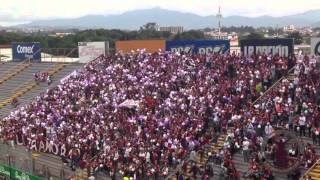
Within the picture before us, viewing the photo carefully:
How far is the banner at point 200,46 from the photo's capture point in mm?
33625

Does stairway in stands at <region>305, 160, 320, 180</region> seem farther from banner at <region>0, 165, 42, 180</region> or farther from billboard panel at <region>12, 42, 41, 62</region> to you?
billboard panel at <region>12, 42, 41, 62</region>

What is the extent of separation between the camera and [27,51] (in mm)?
48062

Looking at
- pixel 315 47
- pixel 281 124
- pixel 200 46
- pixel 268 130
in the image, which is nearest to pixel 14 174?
pixel 268 130

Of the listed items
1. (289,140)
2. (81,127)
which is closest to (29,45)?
(81,127)

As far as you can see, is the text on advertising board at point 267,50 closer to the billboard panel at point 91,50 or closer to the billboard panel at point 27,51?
the billboard panel at point 91,50

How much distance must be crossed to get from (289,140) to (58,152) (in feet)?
41.8

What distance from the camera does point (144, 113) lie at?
91.5 ft

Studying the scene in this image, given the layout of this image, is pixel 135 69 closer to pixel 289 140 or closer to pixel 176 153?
pixel 176 153

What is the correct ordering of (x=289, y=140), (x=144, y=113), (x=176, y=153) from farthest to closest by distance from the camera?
(x=144, y=113) → (x=176, y=153) → (x=289, y=140)

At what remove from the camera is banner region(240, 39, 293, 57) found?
94.8ft

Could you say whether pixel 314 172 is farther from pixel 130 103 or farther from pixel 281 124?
pixel 130 103

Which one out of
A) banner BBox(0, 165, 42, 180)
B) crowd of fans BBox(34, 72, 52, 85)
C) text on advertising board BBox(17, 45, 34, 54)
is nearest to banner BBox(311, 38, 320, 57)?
banner BBox(0, 165, 42, 180)

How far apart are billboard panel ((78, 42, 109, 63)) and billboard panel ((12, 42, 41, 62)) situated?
21.3ft

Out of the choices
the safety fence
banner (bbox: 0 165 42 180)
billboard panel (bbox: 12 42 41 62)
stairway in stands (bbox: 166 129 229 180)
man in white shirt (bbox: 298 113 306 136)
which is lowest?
banner (bbox: 0 165 42 180)
